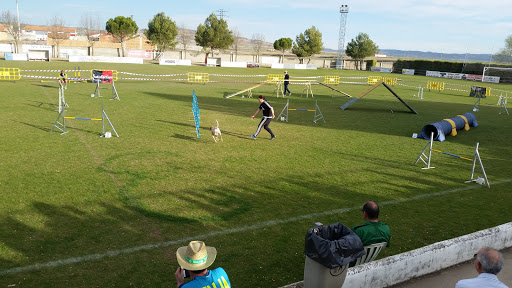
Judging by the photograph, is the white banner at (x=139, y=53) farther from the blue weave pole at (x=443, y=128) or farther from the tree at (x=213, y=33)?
the blue weave pole at (x=443, y=128)

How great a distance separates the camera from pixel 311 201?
29.8 feet

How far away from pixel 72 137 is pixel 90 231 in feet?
26.6

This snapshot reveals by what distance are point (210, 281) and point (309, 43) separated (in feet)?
291

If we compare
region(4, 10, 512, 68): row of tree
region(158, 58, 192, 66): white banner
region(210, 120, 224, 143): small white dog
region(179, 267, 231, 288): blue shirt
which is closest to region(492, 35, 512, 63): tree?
region(4, 10, 512, 68): row of tree

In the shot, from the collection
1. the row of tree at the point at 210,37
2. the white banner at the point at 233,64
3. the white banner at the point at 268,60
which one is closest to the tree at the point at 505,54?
the row of tree at the point at 210,37

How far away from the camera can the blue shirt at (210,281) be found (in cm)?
365

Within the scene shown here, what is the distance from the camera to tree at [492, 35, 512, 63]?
85000 millimetres

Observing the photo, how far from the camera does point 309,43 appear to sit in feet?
289

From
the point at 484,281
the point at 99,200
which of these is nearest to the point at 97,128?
the point at 99,200

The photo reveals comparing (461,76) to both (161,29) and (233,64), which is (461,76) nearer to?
(233,64)

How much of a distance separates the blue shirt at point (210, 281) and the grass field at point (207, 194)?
78.9 inches

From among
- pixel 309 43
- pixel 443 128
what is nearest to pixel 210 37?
pixel 309 43

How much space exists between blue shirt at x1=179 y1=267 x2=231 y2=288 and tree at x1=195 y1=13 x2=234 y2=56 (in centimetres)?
8155

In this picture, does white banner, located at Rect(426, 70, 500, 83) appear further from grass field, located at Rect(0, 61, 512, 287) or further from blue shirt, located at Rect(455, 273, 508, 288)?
blue shirt, located at Rect(455, 273, 508, 288)
